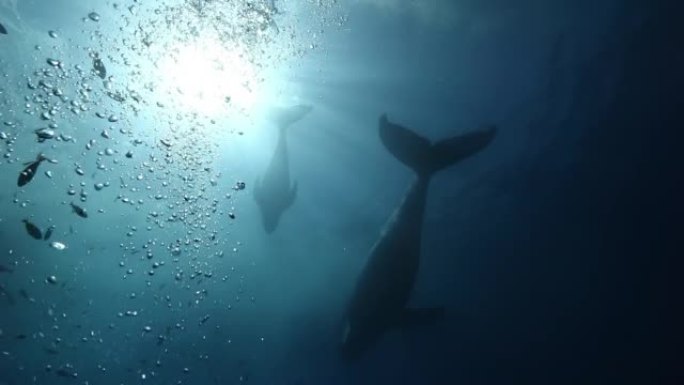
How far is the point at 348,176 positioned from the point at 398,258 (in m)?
7.34

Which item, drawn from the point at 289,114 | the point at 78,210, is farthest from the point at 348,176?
the point at 78,210

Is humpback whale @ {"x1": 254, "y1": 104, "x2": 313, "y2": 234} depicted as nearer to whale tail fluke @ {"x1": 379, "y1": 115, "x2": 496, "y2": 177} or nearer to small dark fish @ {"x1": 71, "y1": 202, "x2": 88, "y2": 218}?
whale tail fluke @ {"x1": 379, "y1": 115, "x2": 496, "y2": 177}

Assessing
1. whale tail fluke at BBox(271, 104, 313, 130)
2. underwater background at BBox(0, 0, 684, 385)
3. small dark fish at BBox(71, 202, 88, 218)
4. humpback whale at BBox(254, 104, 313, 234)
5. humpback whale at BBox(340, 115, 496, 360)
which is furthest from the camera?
humpback whale at BBox(254, 104, 313, 234)

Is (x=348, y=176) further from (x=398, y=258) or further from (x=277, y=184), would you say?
(x=398, y=258)

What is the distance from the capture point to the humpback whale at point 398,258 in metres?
12.0

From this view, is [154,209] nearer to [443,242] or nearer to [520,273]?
[443,242]

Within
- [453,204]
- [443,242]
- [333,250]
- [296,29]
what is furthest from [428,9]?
[333,250]

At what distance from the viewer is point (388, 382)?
2908 centimetres

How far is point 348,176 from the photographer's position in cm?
1927

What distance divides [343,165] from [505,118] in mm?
5898

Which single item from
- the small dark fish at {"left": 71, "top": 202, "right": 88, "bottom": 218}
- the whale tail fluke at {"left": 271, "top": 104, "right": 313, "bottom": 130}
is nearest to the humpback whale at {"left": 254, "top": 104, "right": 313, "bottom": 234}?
the whale tail fluke at {"left": 271, "top": 104, "right": 313, "bottom": 130}

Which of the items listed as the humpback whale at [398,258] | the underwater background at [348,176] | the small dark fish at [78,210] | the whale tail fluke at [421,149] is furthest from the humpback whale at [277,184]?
the small dark fish at [78,210]

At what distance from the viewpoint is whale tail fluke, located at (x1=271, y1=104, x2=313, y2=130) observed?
564 inches

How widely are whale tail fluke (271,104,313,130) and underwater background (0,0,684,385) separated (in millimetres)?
132
